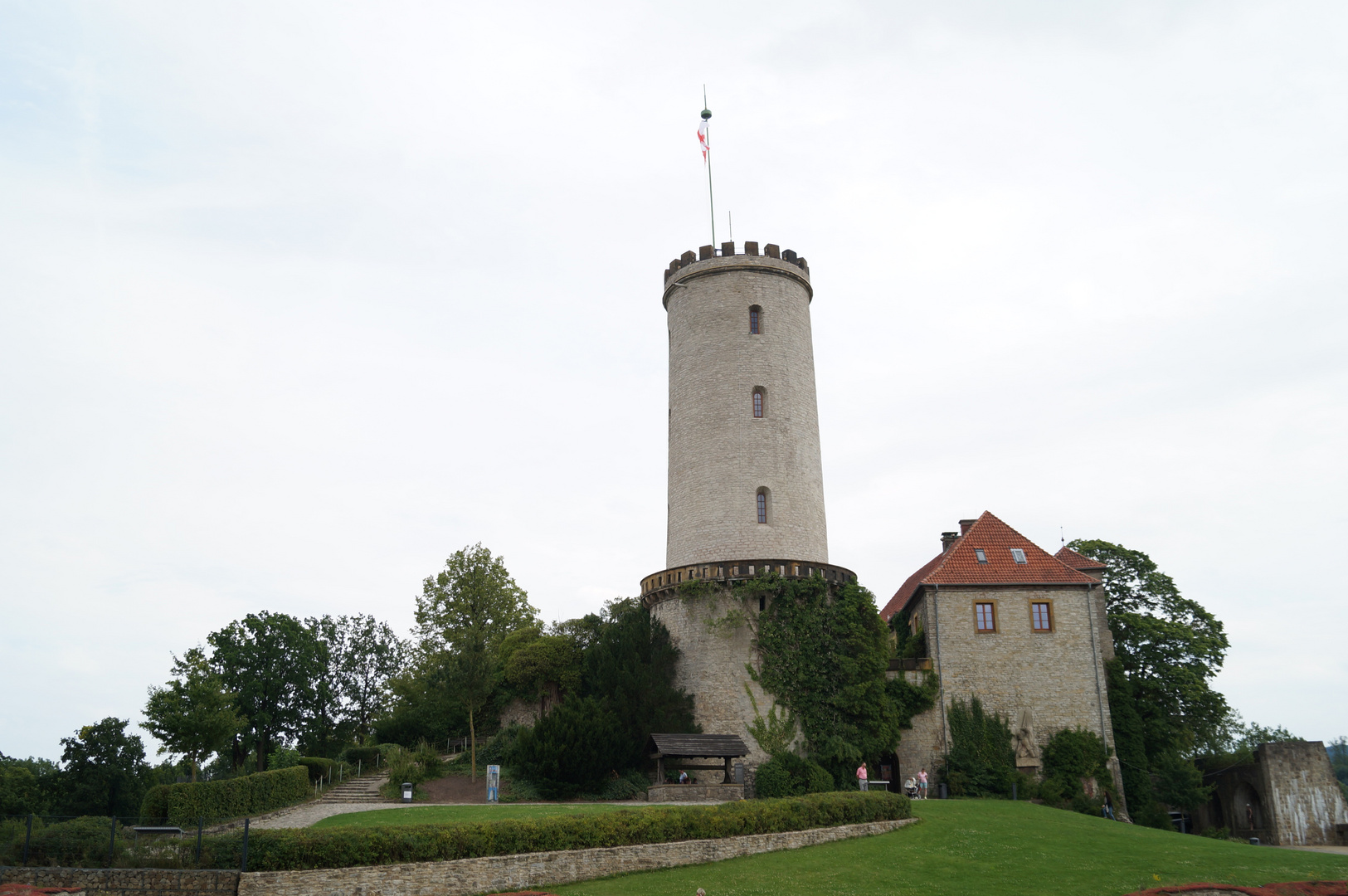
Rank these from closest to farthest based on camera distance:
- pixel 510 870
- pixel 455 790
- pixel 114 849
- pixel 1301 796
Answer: pixel 114 849
pixel 510 870
pixel 455 790
pixel 1301 796

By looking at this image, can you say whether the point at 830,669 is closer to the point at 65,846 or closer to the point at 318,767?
the point at 318,767

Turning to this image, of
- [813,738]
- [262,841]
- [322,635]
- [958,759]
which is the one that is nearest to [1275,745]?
[958,759]

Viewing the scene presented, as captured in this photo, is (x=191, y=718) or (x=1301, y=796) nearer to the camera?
(x=191, y=718)

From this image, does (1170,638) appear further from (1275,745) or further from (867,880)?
(867,880)

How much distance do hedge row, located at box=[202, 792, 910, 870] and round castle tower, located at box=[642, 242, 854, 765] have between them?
33.5ft

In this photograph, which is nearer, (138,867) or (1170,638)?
(138,867)

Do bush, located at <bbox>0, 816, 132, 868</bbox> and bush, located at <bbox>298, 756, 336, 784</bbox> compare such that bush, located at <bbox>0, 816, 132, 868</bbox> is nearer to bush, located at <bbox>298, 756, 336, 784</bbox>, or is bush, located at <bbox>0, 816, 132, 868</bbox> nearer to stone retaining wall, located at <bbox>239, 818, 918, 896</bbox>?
stone retaining wall, located at <bbox>239, 818, 918, 896</bbox>

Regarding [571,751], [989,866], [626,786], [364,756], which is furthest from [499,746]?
[989,866]

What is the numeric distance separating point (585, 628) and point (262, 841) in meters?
22.8

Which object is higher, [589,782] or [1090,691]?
[1090,691]

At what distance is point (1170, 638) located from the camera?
42656mm

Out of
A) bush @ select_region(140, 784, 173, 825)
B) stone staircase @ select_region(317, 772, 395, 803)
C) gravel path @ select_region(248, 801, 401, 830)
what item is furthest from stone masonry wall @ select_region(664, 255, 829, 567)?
bush @ select_region(140, 784, 173, 825)

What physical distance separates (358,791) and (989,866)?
72.8ft

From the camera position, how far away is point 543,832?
20.0 meters
